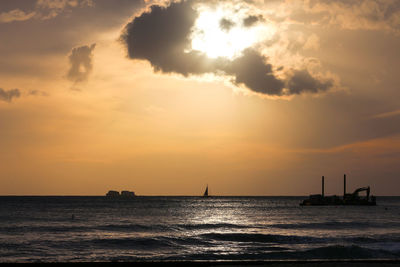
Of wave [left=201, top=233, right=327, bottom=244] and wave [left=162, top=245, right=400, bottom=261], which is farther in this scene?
wave [left=201, top=233, right=327, bottom=244]

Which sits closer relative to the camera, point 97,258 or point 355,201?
point 97,258

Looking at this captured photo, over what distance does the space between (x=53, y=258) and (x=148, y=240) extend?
14410 mm

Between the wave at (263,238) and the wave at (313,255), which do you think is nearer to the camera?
the wave at (313,255)

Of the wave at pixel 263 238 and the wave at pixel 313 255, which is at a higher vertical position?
the wave at pixel 313 255

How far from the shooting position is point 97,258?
101 feet

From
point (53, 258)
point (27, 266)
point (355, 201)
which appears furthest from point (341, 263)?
point (355, 201)

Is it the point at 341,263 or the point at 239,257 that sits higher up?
the point at 341,263

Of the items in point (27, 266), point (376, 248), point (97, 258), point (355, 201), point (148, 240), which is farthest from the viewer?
point (355, 201)

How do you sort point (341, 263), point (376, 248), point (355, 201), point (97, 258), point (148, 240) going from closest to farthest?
point (341, 263)
point (97, 258)
point (376, 248)
point (148, 240)
point (355, 201)

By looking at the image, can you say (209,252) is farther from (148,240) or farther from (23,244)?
(23,244)

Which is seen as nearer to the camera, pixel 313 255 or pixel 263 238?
pixel 313 255

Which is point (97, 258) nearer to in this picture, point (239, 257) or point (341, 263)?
point (239, 257)

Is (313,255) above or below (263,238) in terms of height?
above

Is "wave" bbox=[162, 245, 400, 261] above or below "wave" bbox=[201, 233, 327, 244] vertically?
above
